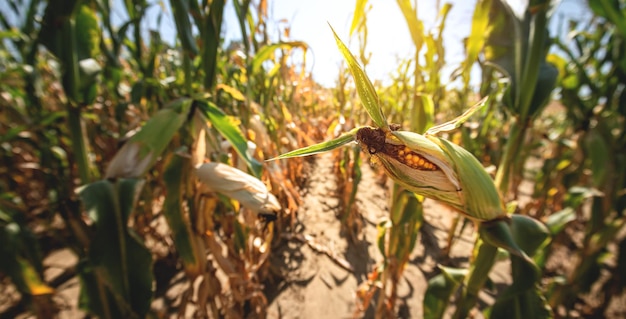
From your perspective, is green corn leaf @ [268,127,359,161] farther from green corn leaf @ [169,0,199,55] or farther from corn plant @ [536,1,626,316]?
corn plant @ [536,1,626,316]

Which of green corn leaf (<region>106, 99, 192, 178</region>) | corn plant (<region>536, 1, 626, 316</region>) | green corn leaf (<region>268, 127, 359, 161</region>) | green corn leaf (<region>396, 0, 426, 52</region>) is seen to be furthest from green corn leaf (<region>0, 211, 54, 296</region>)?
corn plant (<region>536, 1, 626, 316</region>)

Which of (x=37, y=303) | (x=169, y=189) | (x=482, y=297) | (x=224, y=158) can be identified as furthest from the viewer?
(x=482, y=297)

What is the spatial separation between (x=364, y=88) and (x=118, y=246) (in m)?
0.47

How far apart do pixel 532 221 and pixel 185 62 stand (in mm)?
820

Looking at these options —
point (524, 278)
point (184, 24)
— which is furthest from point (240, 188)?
point (524, 278)

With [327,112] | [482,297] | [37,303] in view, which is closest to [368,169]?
[327,112]

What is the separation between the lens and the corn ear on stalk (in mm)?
254

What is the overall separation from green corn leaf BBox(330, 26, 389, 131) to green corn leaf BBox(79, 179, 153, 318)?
0.39 metres

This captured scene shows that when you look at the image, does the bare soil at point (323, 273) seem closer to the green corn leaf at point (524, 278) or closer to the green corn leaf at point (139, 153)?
the green corn leaf at point (524, 278)

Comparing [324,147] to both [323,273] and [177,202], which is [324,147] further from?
[323,273]

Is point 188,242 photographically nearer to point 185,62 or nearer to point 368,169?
point 185,62

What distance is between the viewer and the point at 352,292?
1.21 metres

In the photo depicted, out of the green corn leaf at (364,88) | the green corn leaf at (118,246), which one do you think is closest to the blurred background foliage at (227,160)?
the green corn leaf at (118,246)

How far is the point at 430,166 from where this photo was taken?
10.9 inches
